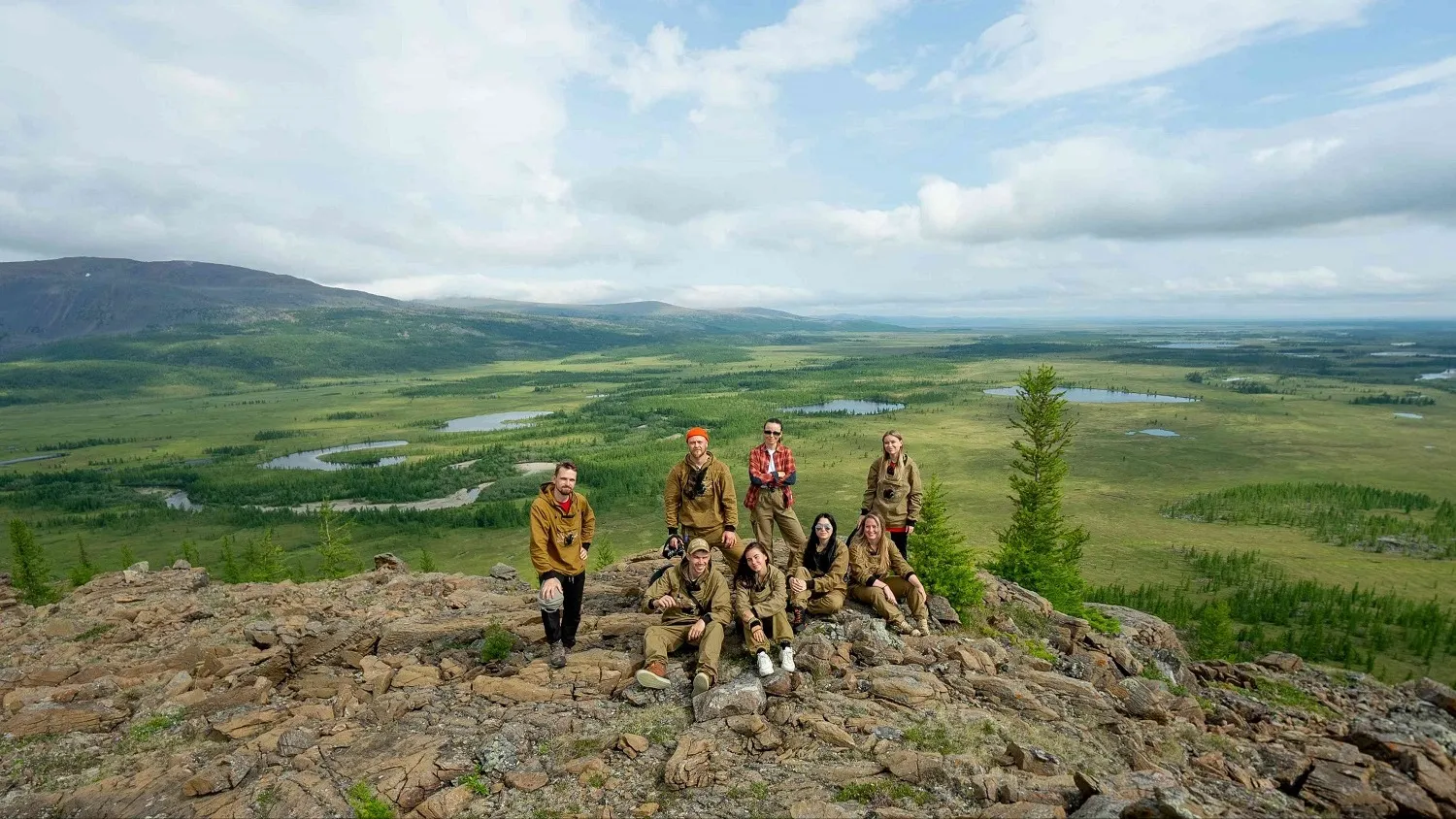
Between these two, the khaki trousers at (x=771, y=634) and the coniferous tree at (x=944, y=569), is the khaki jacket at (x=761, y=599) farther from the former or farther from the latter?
the coniferous tree at (x=944, y=569)

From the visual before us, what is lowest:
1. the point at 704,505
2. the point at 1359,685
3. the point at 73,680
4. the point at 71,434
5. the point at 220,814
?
the point at 71,434

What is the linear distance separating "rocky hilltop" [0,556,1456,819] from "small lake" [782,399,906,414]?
162877mm

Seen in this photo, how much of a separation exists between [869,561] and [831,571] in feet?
4.16

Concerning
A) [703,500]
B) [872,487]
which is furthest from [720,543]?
[872,487]

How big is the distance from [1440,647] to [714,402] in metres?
155

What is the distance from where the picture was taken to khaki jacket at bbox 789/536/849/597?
13.4 metres

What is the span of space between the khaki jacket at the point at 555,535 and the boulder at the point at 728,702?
11.8 ft

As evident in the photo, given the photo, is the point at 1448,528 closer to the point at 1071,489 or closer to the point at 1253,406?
the point at 1071,489

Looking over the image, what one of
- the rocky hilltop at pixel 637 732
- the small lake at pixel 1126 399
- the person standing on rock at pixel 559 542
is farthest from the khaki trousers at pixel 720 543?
the small lake at pixel 1126 399

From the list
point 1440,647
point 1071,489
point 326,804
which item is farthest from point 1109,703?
point 1071,489

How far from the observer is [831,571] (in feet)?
44.2

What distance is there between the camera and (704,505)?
524 inches

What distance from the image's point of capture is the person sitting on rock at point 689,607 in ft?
37.7

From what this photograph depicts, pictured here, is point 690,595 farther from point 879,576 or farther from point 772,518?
point 879,576
